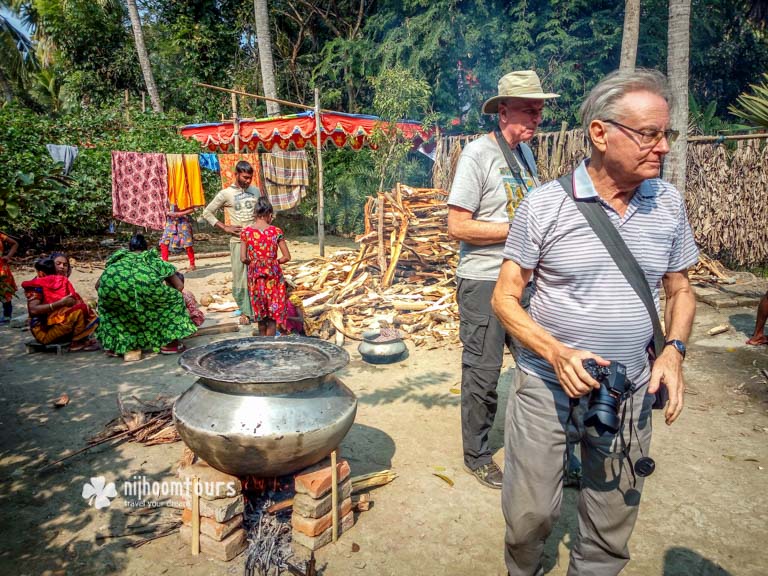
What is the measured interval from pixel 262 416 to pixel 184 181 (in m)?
10.3

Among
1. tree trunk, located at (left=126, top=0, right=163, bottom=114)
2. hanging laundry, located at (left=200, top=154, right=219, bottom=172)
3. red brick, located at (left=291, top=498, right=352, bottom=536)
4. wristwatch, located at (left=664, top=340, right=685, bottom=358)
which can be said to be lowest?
red brick, located at (left=291, top=498, right=352, bottom=536)

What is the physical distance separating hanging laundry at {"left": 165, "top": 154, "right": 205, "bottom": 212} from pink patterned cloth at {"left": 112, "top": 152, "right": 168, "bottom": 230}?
0.14m

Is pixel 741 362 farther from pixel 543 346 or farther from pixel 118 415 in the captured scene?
pixel 118 415

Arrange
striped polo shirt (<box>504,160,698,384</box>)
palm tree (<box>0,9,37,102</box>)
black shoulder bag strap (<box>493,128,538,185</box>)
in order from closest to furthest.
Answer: striped polo shirt (<box>504,160,698,384</box>) → black shoulder bag strap (<box>493,128,538,185</box>) → palm tree (<box>0,9,37,102</box>)

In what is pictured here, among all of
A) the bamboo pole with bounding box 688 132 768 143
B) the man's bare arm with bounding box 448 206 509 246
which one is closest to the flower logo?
the man's bare arm with bounding box 448 206 509 246

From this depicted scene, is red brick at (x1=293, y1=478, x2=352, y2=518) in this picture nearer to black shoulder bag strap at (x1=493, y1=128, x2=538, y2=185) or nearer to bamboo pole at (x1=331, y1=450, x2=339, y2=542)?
bamboo pole at (x1=331, y1=450, x2=339, y2=542)

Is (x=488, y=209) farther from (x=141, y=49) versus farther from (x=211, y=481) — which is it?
(x=141, y=49)

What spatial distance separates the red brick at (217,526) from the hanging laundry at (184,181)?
9721mm

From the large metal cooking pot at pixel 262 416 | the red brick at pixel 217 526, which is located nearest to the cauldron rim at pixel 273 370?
the large metal cooking pot at pixel 262 416

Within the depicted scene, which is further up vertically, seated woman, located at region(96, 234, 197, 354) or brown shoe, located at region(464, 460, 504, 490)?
seated woman, located at region(96, 234, 197, 354)

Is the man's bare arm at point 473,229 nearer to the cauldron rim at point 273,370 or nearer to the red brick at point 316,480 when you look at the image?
the cauldron rim at point 273,370

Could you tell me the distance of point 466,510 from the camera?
123 inches

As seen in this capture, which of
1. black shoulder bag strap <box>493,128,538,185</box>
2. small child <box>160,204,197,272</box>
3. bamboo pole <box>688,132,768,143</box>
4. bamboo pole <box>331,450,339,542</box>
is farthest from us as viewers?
small child <box>160,204,197,272</box>

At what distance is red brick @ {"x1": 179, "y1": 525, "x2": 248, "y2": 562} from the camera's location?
2678mm
